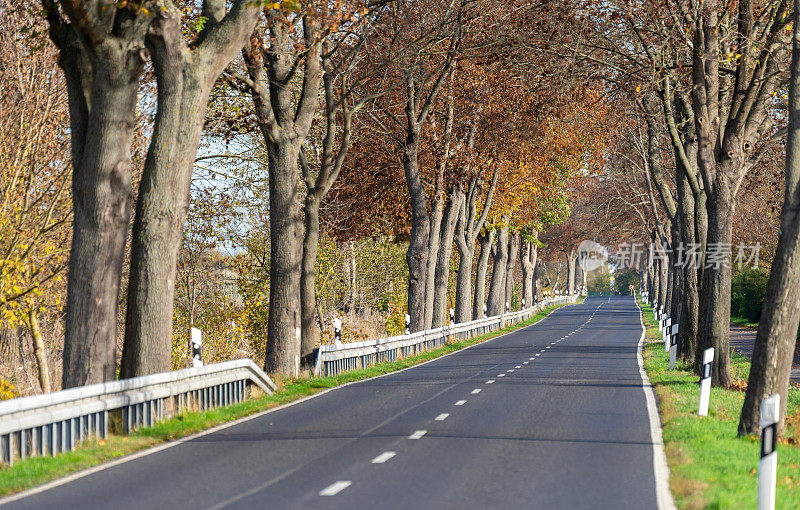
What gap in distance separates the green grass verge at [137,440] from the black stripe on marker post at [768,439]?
6.56 metres

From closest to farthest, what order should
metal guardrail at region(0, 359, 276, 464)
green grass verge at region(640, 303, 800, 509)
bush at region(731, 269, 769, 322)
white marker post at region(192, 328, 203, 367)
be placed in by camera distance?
1. green grass verge at region(640, 303, 800, 509)
2. metal guardrail at region(0, 359, 276, 464)
3. white marker post at region(192, 328, 203, 367)
4. bush at region(731, 269, 769, 322)

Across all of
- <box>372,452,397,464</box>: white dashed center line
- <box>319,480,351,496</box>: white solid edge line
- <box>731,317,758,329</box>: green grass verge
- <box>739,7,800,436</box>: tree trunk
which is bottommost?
<box>731,317,758,329</box>: green grass verge

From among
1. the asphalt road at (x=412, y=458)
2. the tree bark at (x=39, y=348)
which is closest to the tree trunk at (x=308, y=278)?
the asphalt road at (x=412, y=458)

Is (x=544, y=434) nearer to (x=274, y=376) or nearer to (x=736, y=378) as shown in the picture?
(x=274, y=376)

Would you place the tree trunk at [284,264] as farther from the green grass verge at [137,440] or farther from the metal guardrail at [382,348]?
the metal guardrail at [382,348]

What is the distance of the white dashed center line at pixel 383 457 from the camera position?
1107 centimetres

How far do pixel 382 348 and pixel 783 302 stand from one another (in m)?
17.9

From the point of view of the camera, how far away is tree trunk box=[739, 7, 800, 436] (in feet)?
41.1

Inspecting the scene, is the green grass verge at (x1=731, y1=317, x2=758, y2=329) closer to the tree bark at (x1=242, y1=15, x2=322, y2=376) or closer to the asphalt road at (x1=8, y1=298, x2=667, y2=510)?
the asphalt road at (x1=8, y1=298, x2=667, y2=510)

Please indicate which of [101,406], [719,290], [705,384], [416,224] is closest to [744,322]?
[416,224]

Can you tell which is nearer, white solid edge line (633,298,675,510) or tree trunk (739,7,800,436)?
white solid edge line (633,298,675,510)

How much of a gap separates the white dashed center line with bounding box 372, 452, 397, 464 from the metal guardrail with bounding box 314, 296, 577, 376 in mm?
12530

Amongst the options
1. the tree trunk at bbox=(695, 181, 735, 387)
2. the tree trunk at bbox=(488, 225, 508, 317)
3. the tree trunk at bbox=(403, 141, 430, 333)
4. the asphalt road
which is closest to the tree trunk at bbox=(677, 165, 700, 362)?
the tree trunk at bbox=(695, 181, 735, 387)

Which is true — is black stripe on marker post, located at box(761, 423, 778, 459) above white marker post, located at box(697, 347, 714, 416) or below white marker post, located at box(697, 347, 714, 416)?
above
